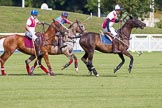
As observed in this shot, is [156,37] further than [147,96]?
Yes

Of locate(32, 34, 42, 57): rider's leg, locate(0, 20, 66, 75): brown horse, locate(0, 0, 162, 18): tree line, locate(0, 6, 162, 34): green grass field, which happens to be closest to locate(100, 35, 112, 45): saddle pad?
locate(0, 20, 66, 75): brown horse

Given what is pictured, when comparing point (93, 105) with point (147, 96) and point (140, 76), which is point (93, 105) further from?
point (140, 76)

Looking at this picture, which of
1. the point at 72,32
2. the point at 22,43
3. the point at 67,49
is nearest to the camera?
the point at 22,43

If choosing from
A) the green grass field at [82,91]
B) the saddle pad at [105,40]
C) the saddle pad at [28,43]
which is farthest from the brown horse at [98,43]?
the saddle pad at [28,43]

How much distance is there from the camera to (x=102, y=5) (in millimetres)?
78000

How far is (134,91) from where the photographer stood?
20297mm

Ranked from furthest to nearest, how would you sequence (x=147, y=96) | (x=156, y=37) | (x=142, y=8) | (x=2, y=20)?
1. (x=142, y=8)
2. (x=2, y=20)
3. (x=156, y=37)
4. (x=147, y=96)

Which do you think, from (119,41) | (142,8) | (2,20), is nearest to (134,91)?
(119,41)

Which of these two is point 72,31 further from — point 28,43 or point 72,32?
point 28,43

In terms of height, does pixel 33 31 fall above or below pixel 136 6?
above

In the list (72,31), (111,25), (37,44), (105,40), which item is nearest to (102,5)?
(72,31)

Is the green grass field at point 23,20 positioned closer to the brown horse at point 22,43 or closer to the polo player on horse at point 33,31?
the brown horse at point 22,43

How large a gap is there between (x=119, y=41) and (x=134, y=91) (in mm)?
7394

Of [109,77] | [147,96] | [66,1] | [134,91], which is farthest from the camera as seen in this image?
[66,1]
